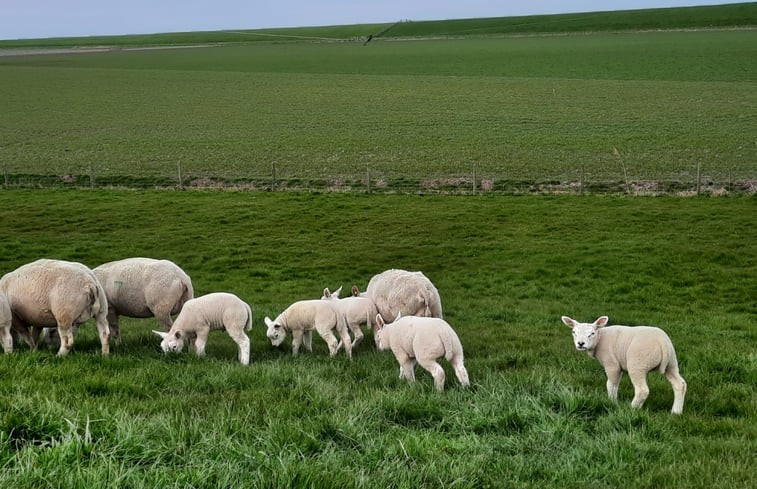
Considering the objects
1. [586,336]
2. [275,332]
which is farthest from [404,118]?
[586,336]

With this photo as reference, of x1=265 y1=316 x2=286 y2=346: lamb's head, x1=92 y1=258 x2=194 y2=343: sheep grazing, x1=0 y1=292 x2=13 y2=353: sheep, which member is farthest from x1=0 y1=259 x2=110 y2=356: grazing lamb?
x1=265 y1=316 x2=286 y2=346: lamb's head

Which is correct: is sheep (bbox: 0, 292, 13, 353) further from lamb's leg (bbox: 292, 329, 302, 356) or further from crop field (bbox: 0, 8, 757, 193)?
crop field (bbox: 0, 8, 757, 193)

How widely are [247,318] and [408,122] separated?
5194cm

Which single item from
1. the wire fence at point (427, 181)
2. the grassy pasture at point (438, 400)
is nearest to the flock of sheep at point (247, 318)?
the grassy pasture at point (438, 400)

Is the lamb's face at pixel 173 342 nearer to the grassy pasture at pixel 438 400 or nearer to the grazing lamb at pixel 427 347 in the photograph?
the grassy pasture at pixel 438 400

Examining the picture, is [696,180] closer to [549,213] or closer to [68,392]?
[549,213]

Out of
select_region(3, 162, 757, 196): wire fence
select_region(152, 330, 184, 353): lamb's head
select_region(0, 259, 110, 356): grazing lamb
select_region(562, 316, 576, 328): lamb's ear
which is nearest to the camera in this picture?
select_region(562, 316, 576, 328): lamb's ear

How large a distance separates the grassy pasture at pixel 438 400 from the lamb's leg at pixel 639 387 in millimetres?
241

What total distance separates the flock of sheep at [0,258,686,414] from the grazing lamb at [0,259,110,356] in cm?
1

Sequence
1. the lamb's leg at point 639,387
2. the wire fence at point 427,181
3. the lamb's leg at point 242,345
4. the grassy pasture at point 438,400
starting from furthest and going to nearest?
the wire fence at point 427,181 < the lamb's leg at point 242,345 < the lamb's leg at point 639,387 < the grassy pasture at point 438,400

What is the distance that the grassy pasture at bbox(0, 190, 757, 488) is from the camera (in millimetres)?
5477

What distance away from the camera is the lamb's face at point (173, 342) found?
1070 cm

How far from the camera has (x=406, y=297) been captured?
41.4 feet

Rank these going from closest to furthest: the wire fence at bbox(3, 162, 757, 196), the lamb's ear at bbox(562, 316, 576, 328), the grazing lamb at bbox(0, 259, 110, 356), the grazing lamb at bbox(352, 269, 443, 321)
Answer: the lamb's ear at bbox(562, 316, 576, 328) < the grazing lamb at bbox(0, 259, 110, 356) < the grazing lamb at bbox(352, 269, 443, 321) < the wire fence at bbox(3, 162, 757, 196)
